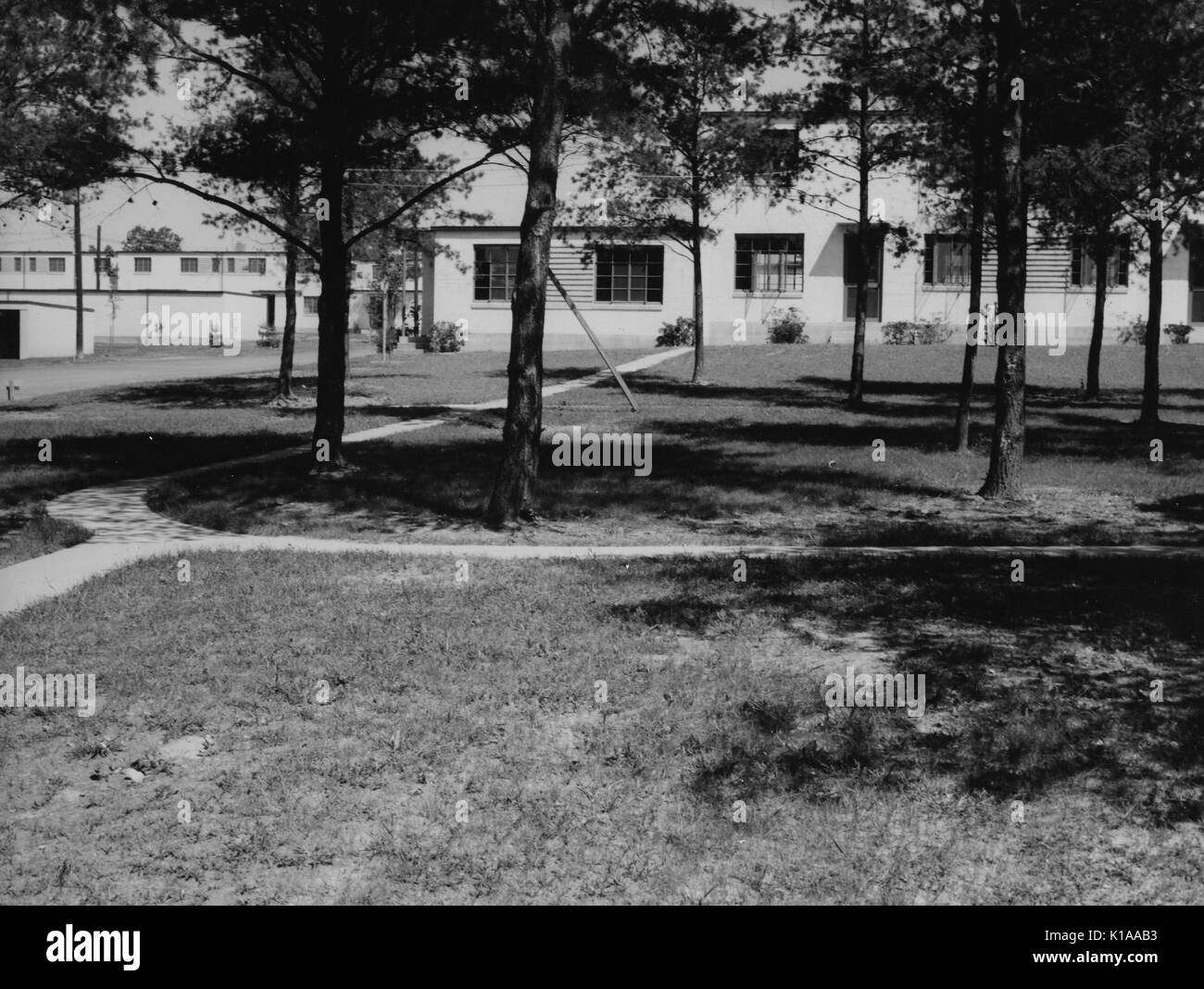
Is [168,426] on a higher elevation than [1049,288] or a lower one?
lower

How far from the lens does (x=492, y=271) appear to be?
173 ft

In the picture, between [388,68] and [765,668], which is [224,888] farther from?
[388,68]

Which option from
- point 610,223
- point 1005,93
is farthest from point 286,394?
point 1005,93

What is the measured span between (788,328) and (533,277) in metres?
36.2

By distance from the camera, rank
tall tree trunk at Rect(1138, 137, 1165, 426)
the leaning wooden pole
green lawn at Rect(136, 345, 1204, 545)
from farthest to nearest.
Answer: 1. tall tree trunk at Rect(1138, 137, 1165, 426)
2. the leaning wooden pole
3. green lawn at Rect(136, 345, 1204, 545)

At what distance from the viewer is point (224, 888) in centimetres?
521

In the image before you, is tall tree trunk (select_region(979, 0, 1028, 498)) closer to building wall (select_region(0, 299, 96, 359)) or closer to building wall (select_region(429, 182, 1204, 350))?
building wall (select_region(429, 182, 1204, 350))

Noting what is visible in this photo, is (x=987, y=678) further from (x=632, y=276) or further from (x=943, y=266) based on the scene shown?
(x=632, y=276)

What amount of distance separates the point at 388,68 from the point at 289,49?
1.26 metres
